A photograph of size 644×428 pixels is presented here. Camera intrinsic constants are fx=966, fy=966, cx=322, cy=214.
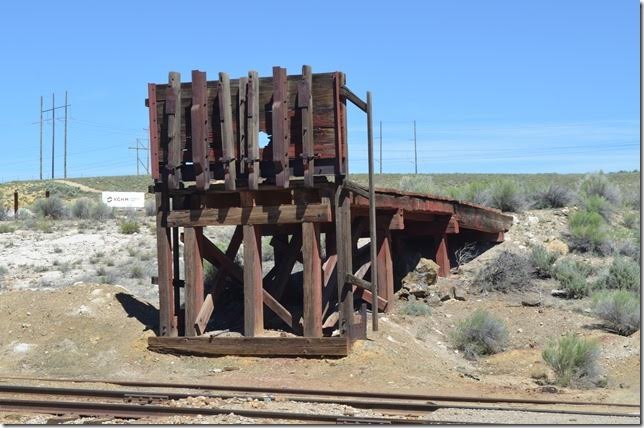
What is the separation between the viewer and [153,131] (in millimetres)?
16234

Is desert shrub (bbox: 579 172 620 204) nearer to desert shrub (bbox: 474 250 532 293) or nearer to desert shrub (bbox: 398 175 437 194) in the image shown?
desert shrub (bbox: 398 175 437 194)

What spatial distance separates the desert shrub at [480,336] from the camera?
1673 cm

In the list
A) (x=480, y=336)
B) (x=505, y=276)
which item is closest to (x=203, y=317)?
(x=480, y=336)

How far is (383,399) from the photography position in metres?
12.0

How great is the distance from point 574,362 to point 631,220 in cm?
1416

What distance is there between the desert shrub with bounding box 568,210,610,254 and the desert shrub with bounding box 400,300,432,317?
6.08 meters

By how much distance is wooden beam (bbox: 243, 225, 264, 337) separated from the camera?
1552 cm

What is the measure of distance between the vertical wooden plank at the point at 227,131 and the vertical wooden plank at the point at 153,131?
4.42ft

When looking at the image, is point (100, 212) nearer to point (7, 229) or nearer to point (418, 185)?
point (7, 229)

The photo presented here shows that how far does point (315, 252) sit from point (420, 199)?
4.51 meters

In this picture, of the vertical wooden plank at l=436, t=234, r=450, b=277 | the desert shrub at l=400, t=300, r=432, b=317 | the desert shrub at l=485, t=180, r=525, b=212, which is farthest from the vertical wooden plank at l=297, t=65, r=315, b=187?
the desert shrub at l=485, t=180, r=525, b=212

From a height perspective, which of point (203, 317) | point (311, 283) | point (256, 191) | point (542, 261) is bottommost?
point (203, 317)

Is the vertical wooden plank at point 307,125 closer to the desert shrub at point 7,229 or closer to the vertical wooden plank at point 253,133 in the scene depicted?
the vertical wooden plank at point 253,133

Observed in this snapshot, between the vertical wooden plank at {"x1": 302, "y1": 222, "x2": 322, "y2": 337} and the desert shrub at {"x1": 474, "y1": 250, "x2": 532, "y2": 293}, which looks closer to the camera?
the vertical wooden plank at {"x1": 302, "y1": 222, "x2": 322, "y2": 337}
